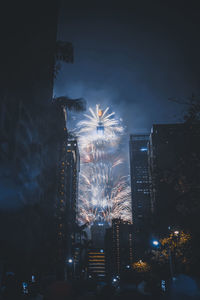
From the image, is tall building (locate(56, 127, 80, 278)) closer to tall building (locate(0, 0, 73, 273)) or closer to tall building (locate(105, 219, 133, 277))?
tall building (locate(0, 0, 73, 273))

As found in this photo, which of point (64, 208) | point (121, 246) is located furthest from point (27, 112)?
point (121, 246)

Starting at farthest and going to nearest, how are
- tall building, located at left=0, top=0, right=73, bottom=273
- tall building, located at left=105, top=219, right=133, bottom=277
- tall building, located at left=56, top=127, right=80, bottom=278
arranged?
tall building, located at left=105, top=219, right=133, bottom=277 → tall building, located at left=56, top=127, right=80, bottom=278 → tall building, located at left=0, top=0, right=73, bottom=273

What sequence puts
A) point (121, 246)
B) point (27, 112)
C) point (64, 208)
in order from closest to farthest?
point (27, 112)
point (64, 208)
point (121, 246)

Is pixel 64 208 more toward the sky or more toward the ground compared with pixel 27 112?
more toward the sky

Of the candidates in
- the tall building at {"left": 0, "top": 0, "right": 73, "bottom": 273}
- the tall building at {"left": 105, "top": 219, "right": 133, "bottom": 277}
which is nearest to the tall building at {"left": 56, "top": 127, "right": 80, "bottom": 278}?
the tall building at {"left": 0, "top": 0, "right": 73, "bottom": 273}

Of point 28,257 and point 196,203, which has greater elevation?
point 196,203

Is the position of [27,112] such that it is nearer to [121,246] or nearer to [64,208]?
[64,208]

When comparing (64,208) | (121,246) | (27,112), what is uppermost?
(64,208)

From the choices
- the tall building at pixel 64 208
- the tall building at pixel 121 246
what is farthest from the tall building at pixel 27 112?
the tall building at pixel 121 246

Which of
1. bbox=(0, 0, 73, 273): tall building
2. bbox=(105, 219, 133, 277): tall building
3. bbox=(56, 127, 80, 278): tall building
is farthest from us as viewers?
bbox=(105, 219, 133, 277): tall building

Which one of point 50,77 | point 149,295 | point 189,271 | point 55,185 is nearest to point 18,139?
point 50,77

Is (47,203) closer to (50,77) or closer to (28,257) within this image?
(28,257)
